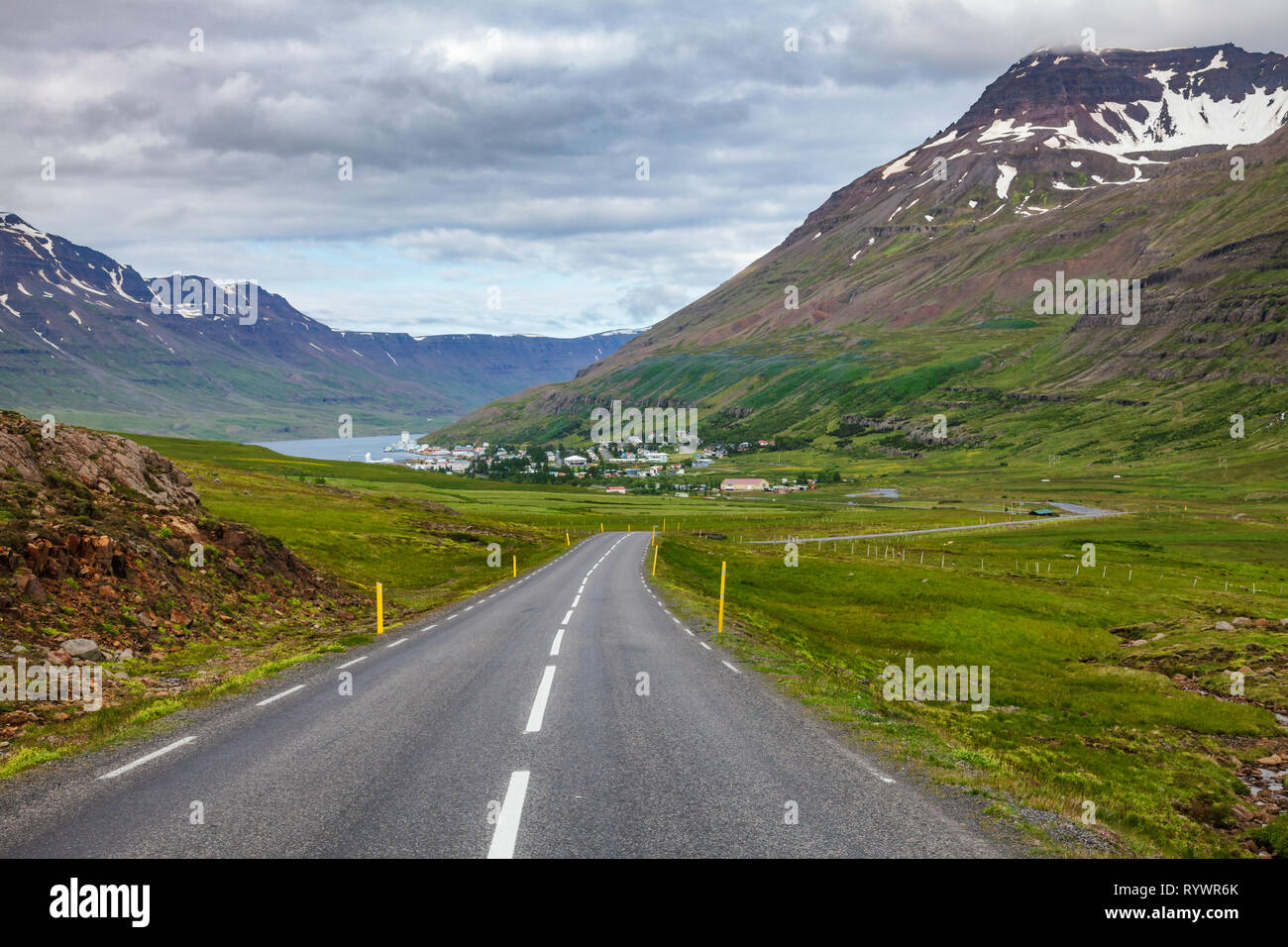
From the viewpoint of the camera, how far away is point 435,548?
2383 inches

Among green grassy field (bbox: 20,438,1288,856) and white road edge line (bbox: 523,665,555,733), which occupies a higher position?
white road edge line (bbox: 523,665,555,733)

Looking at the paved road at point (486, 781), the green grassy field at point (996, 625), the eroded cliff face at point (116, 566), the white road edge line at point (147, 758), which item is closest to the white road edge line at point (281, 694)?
the paved road at point (486, 781)

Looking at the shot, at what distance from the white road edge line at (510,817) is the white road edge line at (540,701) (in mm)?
2538

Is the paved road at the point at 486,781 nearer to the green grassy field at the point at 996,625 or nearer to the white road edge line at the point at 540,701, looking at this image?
the white road edge line at the point at 540,701

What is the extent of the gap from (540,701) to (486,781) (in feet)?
16.1

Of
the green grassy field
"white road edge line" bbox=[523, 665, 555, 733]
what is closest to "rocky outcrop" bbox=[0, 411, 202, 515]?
the green grassy field

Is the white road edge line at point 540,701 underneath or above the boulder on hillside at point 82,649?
underneath

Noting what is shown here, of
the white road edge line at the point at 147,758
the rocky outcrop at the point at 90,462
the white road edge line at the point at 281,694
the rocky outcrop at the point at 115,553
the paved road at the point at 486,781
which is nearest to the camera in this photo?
the paved road at the point at 486,781

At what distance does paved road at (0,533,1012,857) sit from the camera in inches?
328

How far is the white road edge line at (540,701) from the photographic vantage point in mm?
13180

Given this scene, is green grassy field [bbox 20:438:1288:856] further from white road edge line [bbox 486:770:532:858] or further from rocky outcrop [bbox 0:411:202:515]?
rocky outcrop [bbox 0:411:202:515]

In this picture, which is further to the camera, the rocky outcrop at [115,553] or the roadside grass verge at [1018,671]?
the rocky outcrop at [115,553]

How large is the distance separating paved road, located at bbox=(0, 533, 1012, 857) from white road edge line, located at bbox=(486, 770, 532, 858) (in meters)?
0.03
